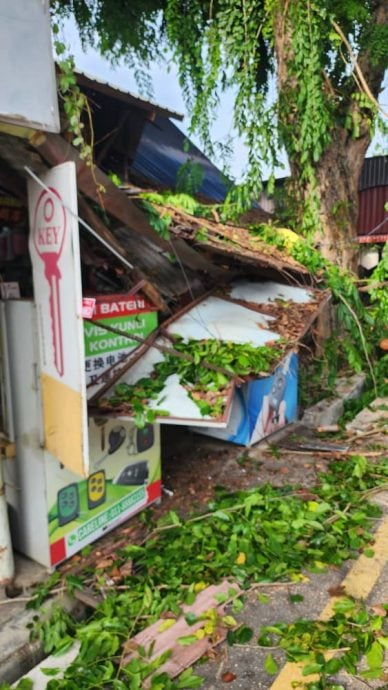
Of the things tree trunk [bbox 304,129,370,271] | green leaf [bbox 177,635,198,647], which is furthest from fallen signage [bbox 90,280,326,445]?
tree trunk [bbox 304,129,370,271]

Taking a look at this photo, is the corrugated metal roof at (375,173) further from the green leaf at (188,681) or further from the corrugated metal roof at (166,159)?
the green leaf at (188,681)

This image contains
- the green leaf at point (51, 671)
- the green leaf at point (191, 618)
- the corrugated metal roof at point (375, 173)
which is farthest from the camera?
the corrugated metal roof at point (375, 173)

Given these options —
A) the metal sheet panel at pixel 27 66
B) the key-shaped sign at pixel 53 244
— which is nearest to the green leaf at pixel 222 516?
the key-shaped sign at pixel 53 244

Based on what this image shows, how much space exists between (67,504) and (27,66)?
Result: 10.3ft

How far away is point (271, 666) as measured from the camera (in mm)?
2686

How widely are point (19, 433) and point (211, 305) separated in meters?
2.53

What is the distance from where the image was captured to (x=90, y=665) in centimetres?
280

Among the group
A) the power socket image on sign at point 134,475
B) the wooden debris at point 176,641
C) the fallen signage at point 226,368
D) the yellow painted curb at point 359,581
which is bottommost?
the wooden debris at point 176,641

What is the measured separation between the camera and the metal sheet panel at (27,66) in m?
2.35

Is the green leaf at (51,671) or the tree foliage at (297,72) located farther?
the tree foliage at (297,72)

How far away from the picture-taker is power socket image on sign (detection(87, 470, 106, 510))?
4.02m

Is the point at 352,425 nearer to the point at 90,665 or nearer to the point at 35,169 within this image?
the point at 90,665

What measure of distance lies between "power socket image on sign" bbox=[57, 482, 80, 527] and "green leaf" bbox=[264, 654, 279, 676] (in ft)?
6.23

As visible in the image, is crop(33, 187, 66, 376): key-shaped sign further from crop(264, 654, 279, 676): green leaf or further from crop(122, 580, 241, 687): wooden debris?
crop(264, 654, 279, 676): green leaf
